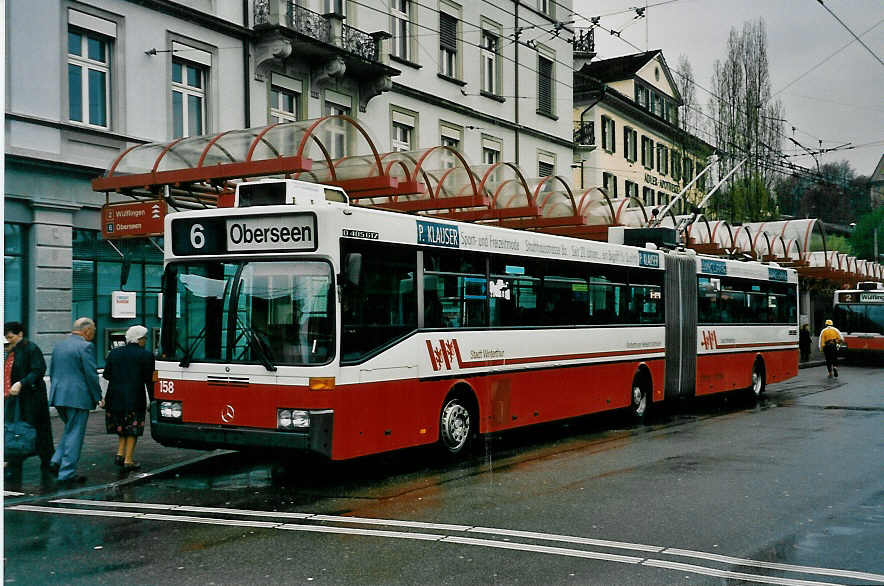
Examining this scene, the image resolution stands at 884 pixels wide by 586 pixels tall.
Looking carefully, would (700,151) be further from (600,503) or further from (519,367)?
(600,503)

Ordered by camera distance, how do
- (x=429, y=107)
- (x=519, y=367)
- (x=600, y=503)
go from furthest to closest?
(x=429, y=107) < (x=519, y=367) < (x=600, y=503)

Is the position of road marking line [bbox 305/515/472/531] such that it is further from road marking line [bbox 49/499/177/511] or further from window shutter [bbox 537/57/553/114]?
window shutter [bbox 537/57/553/114]

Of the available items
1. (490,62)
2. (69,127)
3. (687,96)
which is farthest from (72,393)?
(687,96)

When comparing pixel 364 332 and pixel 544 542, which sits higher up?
pixel 364 332

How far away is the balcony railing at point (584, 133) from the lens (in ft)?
150

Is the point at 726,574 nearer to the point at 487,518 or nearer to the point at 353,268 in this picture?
the point at 487,518

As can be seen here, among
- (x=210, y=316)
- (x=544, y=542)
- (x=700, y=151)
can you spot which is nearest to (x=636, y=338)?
(x=210, y=316)

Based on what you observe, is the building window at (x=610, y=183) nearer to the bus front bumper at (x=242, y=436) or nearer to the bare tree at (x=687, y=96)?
the bare tree at (x=687, y=96)

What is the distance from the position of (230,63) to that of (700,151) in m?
28.8

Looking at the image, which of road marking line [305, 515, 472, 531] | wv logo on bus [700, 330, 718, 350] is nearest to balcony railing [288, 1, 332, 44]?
wv logo on bus [700, 330, 718, 350]

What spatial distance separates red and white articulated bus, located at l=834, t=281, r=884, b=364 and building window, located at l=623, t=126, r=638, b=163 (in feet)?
47.6

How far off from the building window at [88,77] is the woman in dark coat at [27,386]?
8.12 meters

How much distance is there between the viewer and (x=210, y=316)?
10.6 m

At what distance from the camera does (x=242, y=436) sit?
10188 mm
